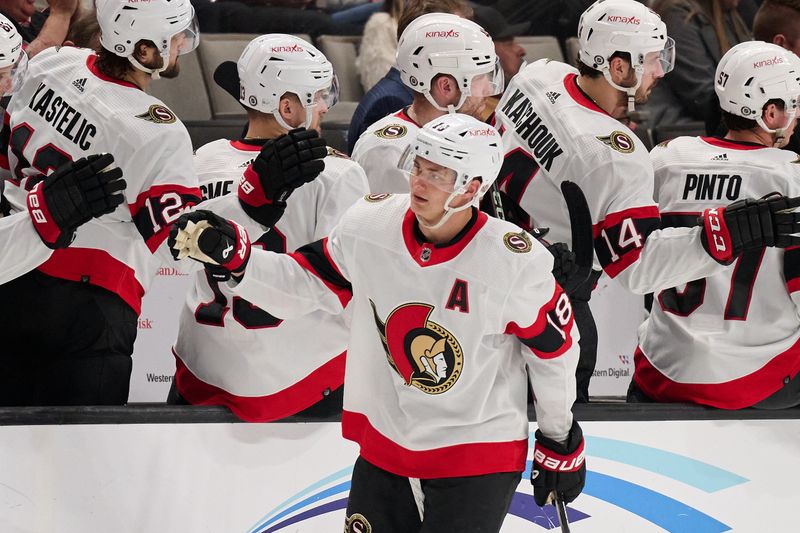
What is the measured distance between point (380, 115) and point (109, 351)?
5.24 feet

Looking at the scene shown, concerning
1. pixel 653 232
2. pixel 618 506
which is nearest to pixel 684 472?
pixel 618 506

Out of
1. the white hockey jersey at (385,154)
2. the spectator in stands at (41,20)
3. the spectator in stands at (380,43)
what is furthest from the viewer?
the spectator in stands at (380,43)

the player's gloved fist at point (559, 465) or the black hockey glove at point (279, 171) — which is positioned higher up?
the black hockey glove at point (279, 171)

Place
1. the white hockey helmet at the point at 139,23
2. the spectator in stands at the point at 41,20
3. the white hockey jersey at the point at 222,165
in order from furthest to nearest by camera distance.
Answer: the spectator in stands at the point at 41,20 → the white hockey jersey at the point at 222,165 → the white hockey helmet at the point at 139,23

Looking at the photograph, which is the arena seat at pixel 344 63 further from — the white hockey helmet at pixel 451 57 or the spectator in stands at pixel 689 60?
the white hockey helmet at pixel 451 57

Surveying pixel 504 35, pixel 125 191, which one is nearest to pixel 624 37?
pixel 125 191

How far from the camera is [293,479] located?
11.7 feet

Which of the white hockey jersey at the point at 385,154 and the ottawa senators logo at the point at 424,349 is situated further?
the white hockey jersey at the point at 385,154

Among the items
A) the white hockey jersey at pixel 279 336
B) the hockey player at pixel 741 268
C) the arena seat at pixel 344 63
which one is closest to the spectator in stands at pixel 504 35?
the arena seat at pixel 344 63

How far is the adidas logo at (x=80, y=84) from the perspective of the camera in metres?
3.41

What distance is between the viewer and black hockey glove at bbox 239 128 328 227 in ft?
10.6

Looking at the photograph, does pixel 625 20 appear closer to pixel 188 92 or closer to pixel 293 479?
pixel 293 479

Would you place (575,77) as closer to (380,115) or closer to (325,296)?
(380,115)

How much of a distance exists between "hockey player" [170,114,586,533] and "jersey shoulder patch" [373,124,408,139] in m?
0.89
